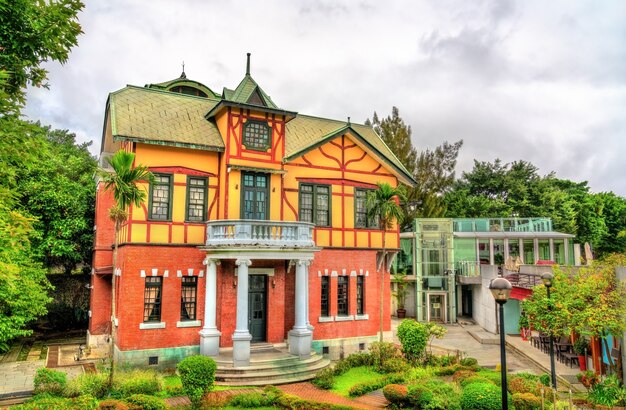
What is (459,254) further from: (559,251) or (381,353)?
(381,353)

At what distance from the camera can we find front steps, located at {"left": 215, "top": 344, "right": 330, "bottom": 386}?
17188 millimetres

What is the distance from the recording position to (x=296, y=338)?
1936cm

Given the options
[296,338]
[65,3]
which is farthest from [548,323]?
[65,3]

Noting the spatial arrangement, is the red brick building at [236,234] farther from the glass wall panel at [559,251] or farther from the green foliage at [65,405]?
the glass wall panel at [559,251]

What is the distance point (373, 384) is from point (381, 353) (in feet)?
10.8

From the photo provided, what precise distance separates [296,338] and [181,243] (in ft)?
20.8

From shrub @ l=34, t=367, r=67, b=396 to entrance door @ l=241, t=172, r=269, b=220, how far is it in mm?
9230

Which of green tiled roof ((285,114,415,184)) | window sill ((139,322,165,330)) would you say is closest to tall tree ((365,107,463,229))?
green tiled roof ((285,114,415,184))

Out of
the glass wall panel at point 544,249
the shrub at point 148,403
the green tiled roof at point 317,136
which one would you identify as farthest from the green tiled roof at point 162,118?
the glass wall panel at point 544,249

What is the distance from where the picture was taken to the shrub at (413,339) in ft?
63.7

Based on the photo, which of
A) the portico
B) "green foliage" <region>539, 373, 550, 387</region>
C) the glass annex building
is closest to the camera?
"green foliage" <region>539, 373, 550, 387</region>

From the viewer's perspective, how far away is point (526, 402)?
12.9 meters

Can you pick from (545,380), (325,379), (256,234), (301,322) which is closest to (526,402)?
(545,380)

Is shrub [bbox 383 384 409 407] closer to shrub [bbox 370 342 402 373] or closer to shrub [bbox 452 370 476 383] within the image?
shrub [bbox 452 370 476 383]
